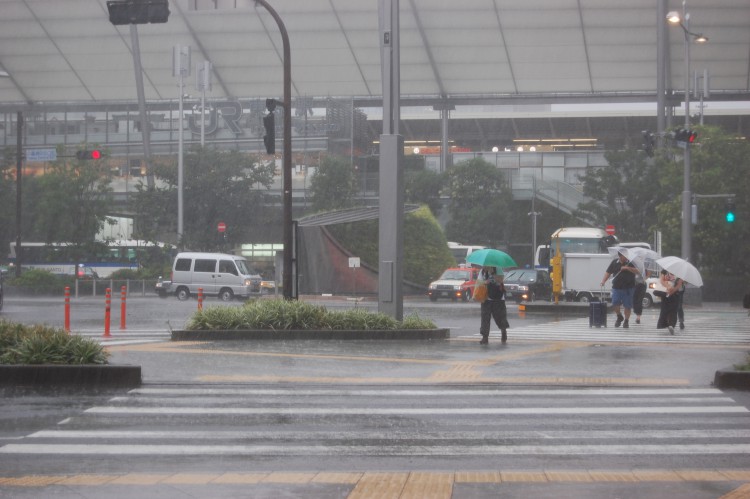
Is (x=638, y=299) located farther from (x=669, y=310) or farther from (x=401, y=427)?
(x=401, y=427)

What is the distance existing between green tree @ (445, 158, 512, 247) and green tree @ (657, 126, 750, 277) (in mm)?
14050

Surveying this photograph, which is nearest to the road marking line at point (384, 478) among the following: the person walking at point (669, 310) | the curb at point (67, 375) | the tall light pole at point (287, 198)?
the curb at point (67, 375)

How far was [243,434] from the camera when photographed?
9492 millimetres

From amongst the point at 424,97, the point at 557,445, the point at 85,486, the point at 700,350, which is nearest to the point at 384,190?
the point at 700,350

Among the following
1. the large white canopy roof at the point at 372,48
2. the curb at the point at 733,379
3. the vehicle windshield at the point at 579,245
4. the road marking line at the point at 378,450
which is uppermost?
the large white canopy roof at the point at 372,48

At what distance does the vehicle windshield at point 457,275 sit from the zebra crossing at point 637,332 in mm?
16483

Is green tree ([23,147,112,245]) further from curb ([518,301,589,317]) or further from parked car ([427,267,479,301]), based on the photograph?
curb ([518,301,589,317])

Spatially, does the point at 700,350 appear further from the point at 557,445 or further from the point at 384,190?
the point at 557,445

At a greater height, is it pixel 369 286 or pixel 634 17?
pixel 634 17

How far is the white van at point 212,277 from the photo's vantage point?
45125 mm

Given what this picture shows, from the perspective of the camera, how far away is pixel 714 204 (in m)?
44.7

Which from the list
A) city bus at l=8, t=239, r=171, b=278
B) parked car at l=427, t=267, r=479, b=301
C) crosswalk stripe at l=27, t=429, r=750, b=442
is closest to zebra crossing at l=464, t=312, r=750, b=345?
crosswalk stripe at l=27, t=429, r=750, b=442

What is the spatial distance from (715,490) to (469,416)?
365 centimetres

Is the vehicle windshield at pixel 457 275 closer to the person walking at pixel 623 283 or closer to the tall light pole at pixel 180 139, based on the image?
the tall light pole at pixel 180 139
